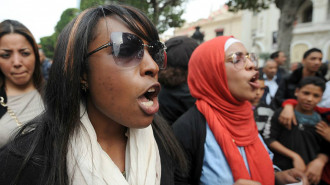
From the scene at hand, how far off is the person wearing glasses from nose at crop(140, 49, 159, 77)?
30.7 inches

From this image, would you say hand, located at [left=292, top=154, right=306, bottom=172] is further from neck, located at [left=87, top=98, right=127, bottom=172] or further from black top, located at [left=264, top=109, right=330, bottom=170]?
neck, located at [left=87, top=98, right=127, bottom=172]

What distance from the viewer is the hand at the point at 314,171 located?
2.14 m

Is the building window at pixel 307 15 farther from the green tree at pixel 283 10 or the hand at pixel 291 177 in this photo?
the hand at pixel 291 177

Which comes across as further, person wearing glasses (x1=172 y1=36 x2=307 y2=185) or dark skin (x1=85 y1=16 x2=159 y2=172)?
person wearing glasses (x1=172 y1=36 x2=307 y2=185)

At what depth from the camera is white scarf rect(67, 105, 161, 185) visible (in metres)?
0.99

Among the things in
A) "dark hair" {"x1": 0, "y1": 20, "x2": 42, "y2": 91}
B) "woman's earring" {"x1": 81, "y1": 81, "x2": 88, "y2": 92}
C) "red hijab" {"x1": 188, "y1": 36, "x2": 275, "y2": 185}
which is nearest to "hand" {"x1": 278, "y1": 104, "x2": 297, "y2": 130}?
"red hijab" {"x1": 188, "y1": 36, "x2": 275, "y2": 185}

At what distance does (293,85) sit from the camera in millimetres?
3678

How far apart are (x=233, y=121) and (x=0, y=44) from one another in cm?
210

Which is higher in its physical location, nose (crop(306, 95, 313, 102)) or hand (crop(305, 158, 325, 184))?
nose (crop(306, 95, 313, 102))

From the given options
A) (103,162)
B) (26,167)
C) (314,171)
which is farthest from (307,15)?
(26,167)

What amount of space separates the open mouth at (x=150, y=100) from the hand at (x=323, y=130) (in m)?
2.18

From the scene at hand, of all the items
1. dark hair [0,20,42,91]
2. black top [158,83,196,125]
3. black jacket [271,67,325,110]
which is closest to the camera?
dark hair [0,20,42,91]

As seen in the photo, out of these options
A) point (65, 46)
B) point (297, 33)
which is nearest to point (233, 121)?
point (65, 46)

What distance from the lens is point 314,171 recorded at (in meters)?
2.15
